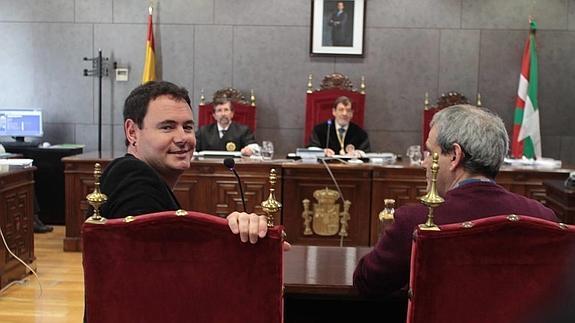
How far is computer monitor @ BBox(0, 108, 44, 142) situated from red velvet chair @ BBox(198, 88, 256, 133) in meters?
1.57


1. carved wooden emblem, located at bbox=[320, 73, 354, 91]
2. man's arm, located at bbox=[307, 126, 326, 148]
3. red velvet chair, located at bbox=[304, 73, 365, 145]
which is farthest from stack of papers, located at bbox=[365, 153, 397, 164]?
carved wooden emblem, located at bbox=[320, 73, 354, 91]

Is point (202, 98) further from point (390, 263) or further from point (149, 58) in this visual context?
point (390, 263)

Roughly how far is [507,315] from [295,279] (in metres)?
0.57

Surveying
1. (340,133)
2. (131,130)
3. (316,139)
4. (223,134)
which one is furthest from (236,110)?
(131,130)

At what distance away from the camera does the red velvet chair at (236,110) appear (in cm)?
584

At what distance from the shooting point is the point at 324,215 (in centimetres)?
453

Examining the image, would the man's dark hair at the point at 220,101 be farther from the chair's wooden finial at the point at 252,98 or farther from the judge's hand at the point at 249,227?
the judge's hand at the point at 249,227

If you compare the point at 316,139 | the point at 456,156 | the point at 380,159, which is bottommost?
the point at 380,159

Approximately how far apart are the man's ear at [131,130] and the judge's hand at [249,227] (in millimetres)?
555

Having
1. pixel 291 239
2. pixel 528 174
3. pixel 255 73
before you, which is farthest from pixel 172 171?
pixel 255 73

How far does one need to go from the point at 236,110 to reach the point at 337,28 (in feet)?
4.31

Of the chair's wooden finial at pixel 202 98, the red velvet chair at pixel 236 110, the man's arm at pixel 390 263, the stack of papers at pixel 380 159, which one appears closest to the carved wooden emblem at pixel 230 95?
the red velvet chair at pixel 236 110

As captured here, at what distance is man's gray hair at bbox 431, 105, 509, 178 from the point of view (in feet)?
5.34

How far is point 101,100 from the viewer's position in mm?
6207
